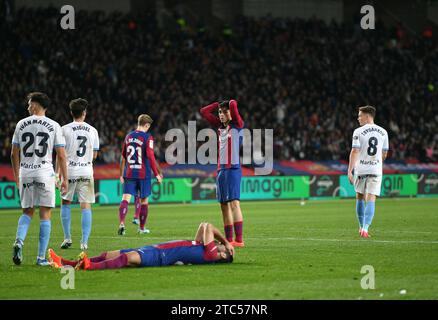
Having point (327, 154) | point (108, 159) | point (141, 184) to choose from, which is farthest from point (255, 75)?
point (141, 184)

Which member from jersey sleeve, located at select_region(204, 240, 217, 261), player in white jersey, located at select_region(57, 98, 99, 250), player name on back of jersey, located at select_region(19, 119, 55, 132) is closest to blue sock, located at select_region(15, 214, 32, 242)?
player name on back of jersey, located at select_region(19, 119, 55, 132)

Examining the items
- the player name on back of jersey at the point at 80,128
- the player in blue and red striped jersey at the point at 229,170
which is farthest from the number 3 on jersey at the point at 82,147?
the player in blue and red striped jersey at the point at 229,170

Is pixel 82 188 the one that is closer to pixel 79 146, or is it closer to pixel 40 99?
pixel 79 146

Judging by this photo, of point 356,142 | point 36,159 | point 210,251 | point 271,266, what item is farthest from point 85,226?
point 356,142

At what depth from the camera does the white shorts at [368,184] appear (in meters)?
17.8

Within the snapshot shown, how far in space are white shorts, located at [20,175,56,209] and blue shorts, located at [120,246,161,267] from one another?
1428 mm

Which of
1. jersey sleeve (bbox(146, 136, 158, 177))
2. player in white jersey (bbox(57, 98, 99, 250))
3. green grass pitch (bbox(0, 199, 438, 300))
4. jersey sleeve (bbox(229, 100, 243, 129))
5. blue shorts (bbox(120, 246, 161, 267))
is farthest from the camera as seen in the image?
jersey sleeve (bbox(146, 136, 158, 177))

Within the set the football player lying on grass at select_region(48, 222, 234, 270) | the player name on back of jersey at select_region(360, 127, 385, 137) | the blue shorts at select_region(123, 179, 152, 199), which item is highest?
the player name on back of jersey at select_region(360, 127, 385, 137)

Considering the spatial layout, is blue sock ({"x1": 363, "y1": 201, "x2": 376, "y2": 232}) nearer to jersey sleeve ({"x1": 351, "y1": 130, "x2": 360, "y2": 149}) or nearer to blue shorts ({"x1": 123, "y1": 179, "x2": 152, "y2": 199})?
jersey sleeve ({"x1": 351, "y1": 130, "x2": 360, "y2": 149})

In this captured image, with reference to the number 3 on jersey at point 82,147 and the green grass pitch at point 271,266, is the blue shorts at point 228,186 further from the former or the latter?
the number 3 on jersey at point 82,147

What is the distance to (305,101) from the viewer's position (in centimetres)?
4262

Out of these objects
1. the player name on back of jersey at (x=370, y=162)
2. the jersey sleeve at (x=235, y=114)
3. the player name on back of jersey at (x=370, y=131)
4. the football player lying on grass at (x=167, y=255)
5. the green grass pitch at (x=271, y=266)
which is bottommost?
the green grass pitch at (x=271, y=266)

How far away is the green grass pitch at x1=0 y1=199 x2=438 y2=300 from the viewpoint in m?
10.0

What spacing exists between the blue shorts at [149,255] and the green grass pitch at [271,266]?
179mm
